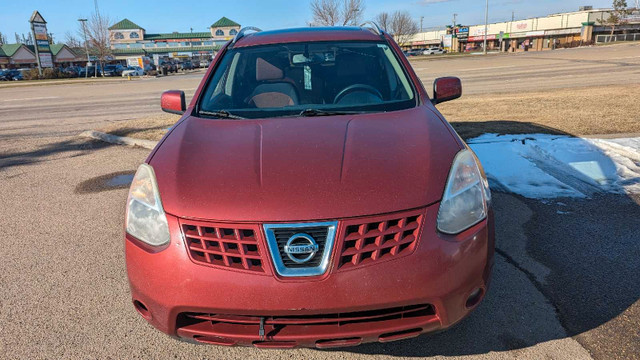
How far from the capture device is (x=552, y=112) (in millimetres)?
8586

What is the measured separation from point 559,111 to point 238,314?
27.8 feet

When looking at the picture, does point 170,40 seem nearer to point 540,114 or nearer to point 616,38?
point 616,38

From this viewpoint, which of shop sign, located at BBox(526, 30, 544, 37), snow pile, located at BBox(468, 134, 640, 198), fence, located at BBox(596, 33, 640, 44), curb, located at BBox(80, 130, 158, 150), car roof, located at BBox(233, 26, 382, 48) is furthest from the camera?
shop sign, located at BBox(526, 30, 544, 37)

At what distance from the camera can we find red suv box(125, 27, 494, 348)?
193cm

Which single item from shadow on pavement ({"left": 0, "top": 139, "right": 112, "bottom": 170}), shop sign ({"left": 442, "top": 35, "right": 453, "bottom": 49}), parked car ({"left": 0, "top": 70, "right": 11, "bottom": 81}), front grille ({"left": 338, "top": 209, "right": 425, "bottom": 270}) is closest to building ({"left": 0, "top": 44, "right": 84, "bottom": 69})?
parked car ({"left": 0, "top": 70, "right": 11, "bottom": 81})

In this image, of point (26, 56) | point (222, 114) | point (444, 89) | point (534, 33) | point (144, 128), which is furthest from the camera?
point (26, 56)

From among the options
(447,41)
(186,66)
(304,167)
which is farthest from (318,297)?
(447,41)

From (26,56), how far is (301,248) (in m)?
104

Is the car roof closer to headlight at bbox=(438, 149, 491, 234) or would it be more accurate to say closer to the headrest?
the headrest

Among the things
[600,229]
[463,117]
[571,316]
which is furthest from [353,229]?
[463,117]

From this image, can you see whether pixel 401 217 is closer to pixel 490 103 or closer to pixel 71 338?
pixel 71 338

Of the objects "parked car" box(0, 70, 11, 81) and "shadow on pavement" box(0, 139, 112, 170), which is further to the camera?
"parked car" box(0, 70, 11, 81)

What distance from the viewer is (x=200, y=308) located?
1974 millimetres

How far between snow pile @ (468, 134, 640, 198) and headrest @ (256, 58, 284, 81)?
8.61 ft
